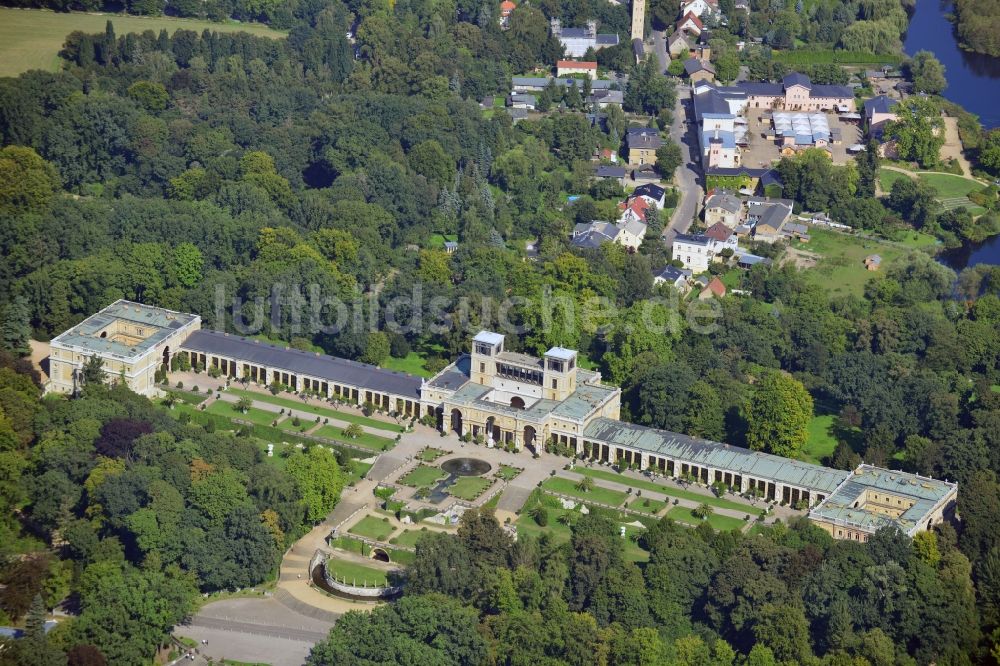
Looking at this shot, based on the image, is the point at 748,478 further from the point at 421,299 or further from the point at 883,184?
the point at 883,184

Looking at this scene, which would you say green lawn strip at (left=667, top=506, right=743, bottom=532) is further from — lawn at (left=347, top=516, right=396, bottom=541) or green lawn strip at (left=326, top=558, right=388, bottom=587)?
green lawn strip at (left=326, top=558, right=388, bottom=587)

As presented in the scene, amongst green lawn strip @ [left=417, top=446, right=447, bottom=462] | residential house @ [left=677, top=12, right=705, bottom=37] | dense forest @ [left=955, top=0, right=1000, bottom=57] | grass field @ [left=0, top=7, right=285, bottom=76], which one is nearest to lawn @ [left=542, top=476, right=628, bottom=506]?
green lawn strip @ [left=417, top=446, right=447, bottom=462]

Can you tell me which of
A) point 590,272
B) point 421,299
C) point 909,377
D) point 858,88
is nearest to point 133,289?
point 421,299

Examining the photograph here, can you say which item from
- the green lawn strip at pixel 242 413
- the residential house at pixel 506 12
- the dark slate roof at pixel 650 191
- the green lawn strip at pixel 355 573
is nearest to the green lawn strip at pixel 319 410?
the green lawn strip at pixel 242 413

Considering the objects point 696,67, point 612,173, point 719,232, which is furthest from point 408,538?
point 696,67

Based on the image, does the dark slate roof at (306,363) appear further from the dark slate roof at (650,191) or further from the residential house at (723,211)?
the dark slate roof at (650,191)

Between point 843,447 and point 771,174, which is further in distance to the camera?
point 771,174

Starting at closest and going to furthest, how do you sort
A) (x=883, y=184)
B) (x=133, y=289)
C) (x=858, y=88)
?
(x=133, y=289)
(x=883, y=184)
(x=858, y=88)
